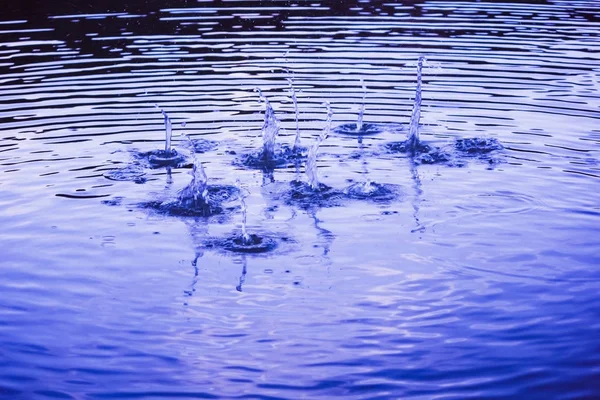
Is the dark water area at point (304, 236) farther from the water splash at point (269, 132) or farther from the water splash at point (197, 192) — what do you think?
the water splash at point (269, 132)

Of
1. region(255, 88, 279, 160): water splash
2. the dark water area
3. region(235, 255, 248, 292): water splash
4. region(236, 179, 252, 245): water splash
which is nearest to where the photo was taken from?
the dark water area

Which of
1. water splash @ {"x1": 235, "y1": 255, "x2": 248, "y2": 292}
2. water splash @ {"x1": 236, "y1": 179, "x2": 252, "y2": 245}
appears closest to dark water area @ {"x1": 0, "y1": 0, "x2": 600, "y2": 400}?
water splash @ {"x1": 235, "y1": 255, "x2": 248, "y2": 292}

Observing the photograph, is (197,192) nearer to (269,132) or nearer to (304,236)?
(304,236)

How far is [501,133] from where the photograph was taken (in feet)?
50.5

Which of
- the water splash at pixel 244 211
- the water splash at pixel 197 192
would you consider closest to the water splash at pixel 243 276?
the water splash at pixel 244 211

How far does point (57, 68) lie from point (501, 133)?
1176 centimetres

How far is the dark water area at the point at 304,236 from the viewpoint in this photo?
25.3ft

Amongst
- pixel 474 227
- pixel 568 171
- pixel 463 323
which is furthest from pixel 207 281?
pixel 568 171

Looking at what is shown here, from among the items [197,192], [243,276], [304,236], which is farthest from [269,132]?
[243,276]

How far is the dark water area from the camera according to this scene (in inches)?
304

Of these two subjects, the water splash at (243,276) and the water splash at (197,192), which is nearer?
the water splash at (243,276)

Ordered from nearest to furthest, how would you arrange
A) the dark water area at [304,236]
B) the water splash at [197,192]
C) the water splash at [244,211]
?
1. the dark water area at [304,236]
2. the water splash at [244,211]
3. the water splash at [197,192]

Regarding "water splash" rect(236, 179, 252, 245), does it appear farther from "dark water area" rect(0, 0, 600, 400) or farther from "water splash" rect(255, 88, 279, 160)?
"water splash" rect(255, 88, 279, 160)

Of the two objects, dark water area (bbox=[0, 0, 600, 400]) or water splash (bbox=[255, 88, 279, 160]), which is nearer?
dark water area (bbox=[0, 0, 600, 400])
